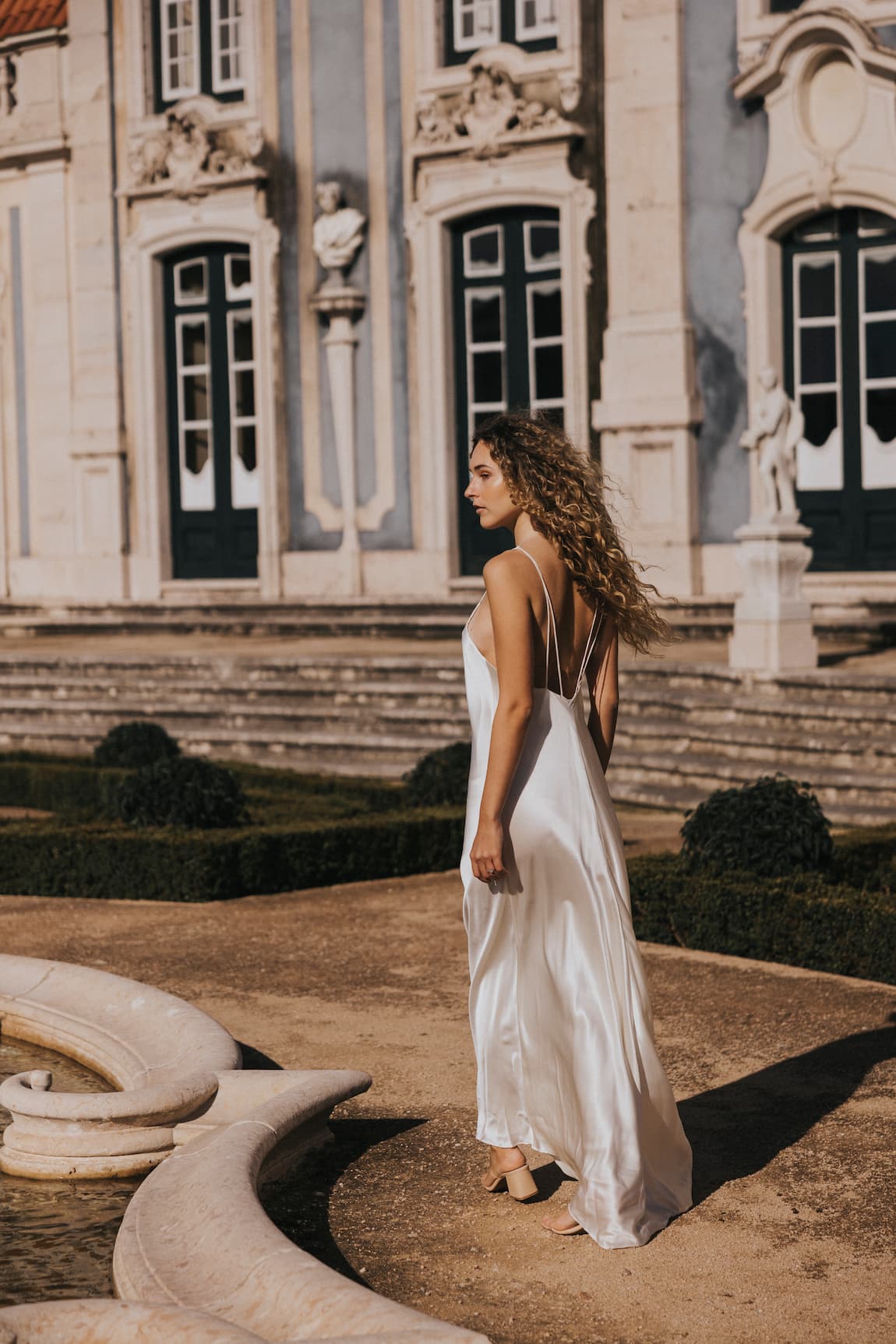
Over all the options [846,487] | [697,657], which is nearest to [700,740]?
[697,657]

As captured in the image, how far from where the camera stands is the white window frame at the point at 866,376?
15.0 meters

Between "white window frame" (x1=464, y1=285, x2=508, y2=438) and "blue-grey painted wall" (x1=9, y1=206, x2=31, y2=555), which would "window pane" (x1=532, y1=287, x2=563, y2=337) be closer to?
"white window frame" (x1=464, y1=285, x2=508, y2=438)

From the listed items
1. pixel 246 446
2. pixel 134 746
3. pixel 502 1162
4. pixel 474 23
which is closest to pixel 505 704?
pixel 502 1162

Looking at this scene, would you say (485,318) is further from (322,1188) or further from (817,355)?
(322,1188)

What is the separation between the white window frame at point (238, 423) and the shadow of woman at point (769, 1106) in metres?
13.7

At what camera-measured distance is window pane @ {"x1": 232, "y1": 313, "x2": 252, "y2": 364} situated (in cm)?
1841

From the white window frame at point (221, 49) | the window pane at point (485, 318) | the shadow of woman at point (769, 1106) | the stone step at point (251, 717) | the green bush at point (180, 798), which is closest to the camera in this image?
the shadow of woman at point (769, 1106)

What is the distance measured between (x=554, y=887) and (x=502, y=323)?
13.6 meters

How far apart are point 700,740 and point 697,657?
175 cm

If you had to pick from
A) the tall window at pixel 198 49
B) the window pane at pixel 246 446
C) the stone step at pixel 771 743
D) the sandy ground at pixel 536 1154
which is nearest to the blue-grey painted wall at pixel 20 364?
the tall window at pixel 198 49

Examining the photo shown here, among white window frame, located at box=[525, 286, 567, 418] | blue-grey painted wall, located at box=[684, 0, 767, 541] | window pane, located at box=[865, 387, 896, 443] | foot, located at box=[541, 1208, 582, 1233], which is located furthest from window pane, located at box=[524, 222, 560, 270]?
foot, located at box=[541, 1208, 582, 1233]

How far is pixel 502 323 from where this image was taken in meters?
17.1

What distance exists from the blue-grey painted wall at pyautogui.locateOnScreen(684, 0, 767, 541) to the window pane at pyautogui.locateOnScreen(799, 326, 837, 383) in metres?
0.50

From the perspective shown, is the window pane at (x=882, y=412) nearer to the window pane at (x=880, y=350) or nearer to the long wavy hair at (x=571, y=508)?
the window pane at (x=880, y=350)
